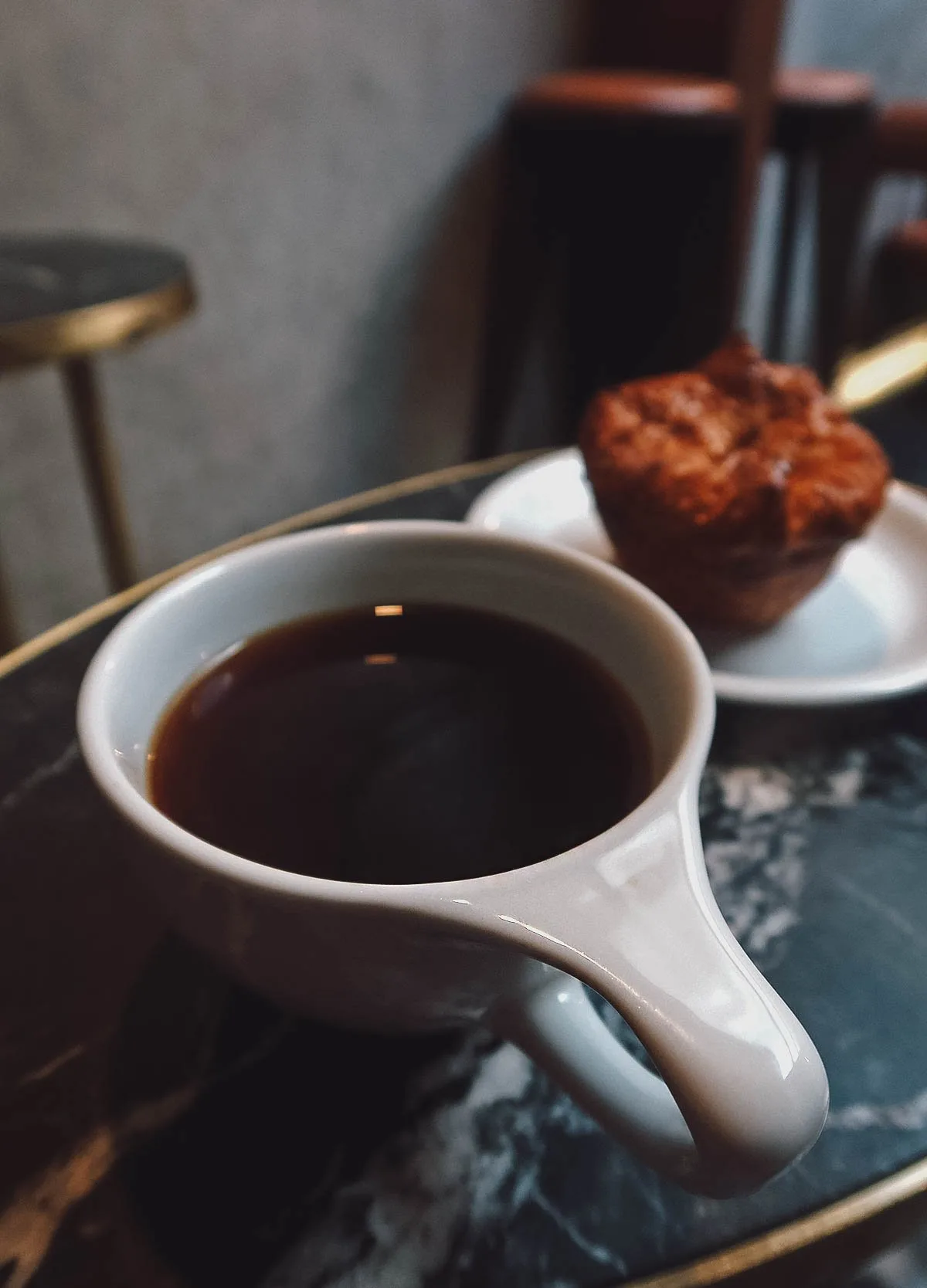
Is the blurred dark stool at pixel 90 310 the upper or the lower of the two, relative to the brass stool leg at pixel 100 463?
upper

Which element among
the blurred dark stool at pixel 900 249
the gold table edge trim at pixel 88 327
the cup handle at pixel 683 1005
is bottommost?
the blurred dark stool at pixel 900 249

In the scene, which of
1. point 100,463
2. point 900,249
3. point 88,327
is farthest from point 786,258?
point 88,327

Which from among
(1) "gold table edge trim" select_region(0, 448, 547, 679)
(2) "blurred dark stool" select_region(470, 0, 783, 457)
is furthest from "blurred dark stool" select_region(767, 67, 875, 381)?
(1) "gold table edge trim" select_region(0, 448, 547, 679)

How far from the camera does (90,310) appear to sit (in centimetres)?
85

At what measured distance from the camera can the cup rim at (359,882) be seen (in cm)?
24

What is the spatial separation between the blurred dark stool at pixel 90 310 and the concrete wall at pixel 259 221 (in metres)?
0.18

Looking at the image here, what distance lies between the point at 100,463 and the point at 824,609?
848 millimetres

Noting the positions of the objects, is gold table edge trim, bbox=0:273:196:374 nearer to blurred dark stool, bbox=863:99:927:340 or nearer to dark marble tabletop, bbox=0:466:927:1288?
dark marble tabletop, bbox=0:466:927:1288

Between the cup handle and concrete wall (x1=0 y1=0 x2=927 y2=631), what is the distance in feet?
4.05

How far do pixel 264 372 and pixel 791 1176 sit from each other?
1.45m

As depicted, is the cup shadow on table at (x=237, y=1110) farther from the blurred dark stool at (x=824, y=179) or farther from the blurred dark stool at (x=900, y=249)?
the blurred dark stool at (x=900, y=249)

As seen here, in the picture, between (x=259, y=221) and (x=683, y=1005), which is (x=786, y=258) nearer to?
(x=259, y=221)

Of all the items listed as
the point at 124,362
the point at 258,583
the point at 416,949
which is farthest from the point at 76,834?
the point at 124,362

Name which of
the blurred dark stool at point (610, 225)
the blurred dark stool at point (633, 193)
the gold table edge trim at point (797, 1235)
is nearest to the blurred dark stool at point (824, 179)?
the blurred dark stool at point (633, 193)
